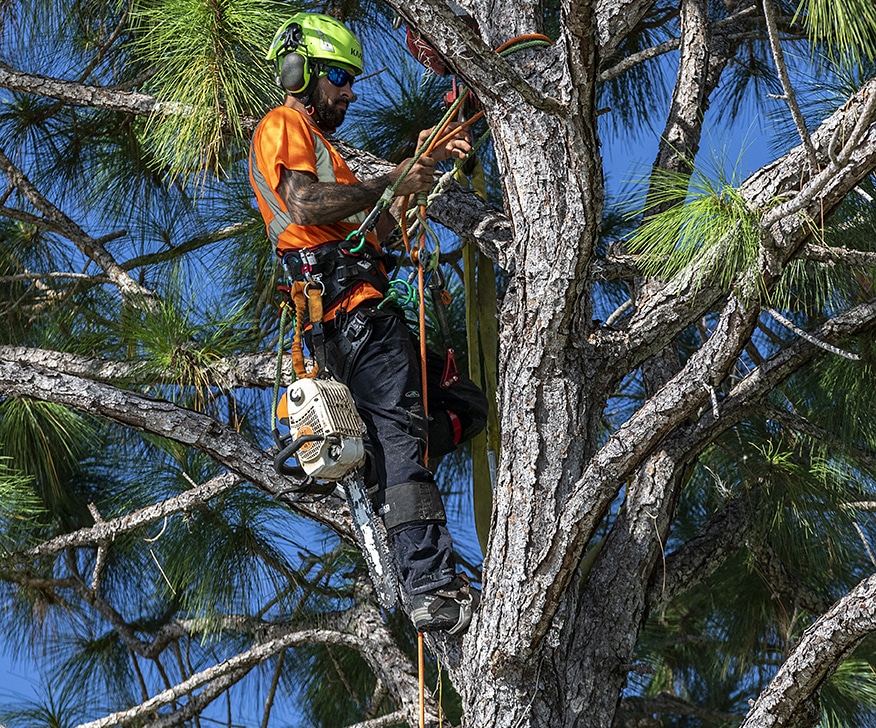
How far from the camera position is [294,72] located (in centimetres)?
249

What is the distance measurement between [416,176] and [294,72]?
33 centimetres

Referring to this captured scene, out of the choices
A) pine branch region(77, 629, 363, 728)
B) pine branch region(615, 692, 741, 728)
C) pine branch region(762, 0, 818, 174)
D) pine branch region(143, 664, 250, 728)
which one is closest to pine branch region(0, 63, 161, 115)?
pine branch region(77, 629, 363, 728)

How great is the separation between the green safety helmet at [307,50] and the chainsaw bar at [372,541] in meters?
0.70

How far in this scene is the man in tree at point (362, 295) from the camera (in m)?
2.23

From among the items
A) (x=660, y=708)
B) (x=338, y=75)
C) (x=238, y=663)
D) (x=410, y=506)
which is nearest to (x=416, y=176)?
(x=338, y=75)

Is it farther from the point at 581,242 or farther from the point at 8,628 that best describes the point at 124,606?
the point at 581,242

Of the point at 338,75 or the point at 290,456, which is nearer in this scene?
the point at 290,456

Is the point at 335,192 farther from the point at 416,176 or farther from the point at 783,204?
the point at 783,204

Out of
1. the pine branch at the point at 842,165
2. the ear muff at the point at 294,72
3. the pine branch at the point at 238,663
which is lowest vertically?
the pine branch at the point at 238,663

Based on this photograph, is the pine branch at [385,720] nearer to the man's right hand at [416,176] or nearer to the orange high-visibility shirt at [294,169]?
the orange high-visibility shirt at [294,169]

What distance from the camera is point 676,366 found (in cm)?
278

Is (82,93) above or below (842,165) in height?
above

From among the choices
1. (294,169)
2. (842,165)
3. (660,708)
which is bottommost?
(660,708)

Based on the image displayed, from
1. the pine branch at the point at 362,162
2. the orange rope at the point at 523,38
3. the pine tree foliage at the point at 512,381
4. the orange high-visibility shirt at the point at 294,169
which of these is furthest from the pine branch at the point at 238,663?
the orange rope at the point at 523,38
